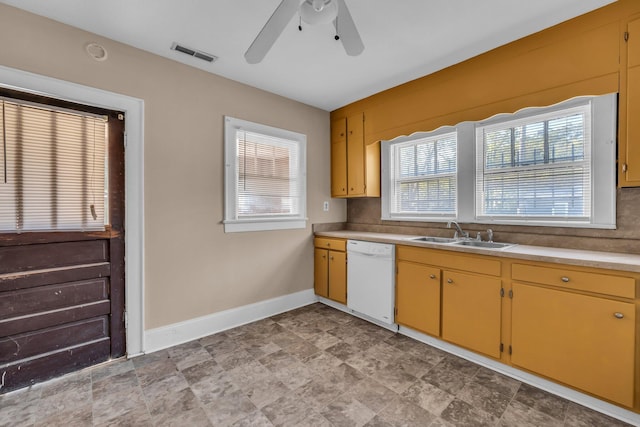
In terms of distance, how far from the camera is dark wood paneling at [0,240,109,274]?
78.4 inches

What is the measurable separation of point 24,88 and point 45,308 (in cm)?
159

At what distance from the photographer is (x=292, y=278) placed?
144 inches

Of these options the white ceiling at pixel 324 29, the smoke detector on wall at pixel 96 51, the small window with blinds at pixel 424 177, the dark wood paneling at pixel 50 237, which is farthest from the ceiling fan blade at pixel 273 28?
the small window with blinds at pixel 424 177

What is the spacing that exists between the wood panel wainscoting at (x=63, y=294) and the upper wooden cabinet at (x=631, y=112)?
3.77m

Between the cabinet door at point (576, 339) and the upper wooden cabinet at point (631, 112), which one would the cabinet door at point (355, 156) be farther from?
the upper wooden cabinet at point (631, 112)

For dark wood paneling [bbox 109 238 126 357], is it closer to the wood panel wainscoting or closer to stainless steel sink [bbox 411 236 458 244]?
the wood panel wainscoting

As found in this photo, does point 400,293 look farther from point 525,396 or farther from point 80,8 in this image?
point 80,8

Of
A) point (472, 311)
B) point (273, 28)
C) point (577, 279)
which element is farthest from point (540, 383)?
point (273, 28)

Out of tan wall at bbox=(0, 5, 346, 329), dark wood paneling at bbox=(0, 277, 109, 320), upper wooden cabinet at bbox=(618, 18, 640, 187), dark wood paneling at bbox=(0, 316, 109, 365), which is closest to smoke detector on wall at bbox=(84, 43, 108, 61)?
tan wall at bbox=(0, 5, 346, 329)

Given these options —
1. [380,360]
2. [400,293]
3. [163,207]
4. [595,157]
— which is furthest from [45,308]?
[595,157]

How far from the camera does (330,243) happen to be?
3.64m

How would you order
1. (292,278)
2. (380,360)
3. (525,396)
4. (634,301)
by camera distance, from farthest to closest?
(292,278), (380,360), (525,396), (634,301)

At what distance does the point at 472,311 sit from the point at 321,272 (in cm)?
189

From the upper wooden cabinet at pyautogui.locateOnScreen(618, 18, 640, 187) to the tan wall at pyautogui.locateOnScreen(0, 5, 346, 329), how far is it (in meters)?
3.02
